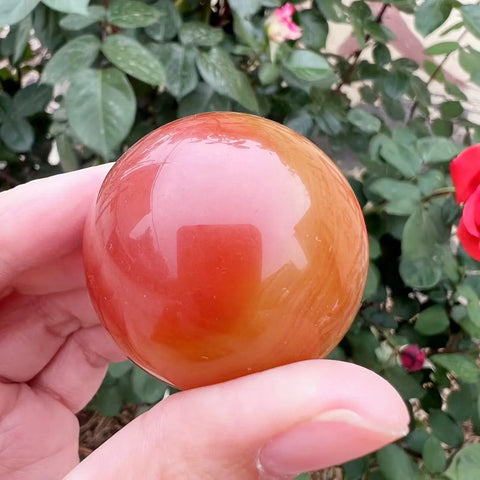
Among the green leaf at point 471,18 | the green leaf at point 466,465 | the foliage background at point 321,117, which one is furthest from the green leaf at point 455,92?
the green leaf at point 466,465

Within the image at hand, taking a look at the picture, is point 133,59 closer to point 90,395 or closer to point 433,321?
point 90,395

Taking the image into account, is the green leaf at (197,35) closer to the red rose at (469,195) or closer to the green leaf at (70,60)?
the green leaf at (70,60)

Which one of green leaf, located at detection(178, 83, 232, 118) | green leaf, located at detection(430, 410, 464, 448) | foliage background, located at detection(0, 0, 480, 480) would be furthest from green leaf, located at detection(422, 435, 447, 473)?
green leaf, located at detection(178, 83, 232, 118)

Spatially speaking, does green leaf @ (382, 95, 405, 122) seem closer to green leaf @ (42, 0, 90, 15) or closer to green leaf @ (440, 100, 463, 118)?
green leaf @ (440, 100, 463, 118)

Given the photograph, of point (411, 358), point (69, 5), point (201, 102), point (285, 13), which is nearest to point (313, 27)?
point (285, 13)

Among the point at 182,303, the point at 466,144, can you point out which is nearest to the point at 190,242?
the point at 182,303

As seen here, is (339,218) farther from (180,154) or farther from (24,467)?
(24,467)
